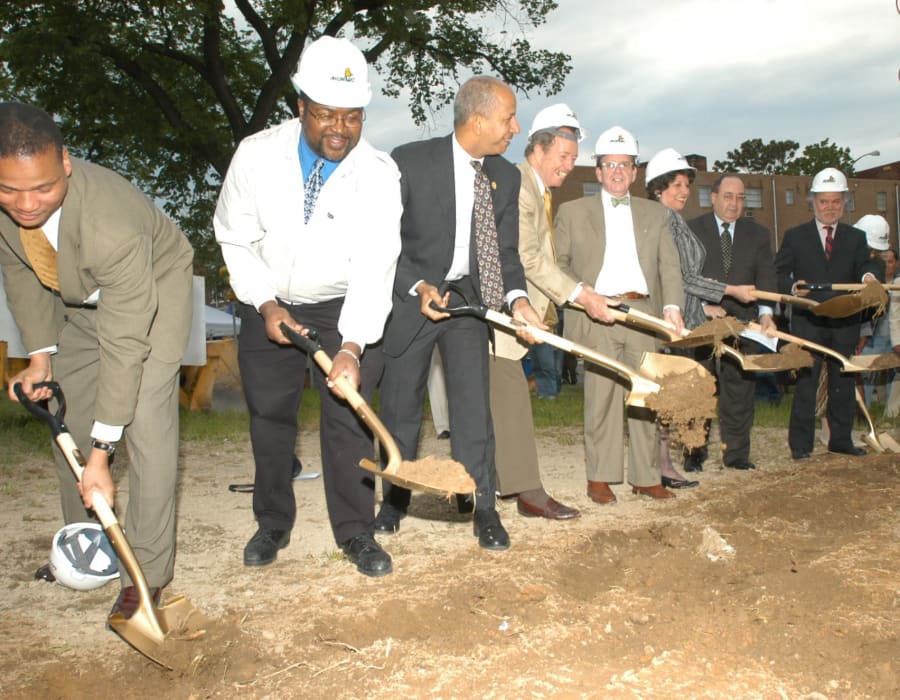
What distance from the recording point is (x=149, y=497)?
3705mm

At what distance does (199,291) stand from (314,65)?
5.29 meters

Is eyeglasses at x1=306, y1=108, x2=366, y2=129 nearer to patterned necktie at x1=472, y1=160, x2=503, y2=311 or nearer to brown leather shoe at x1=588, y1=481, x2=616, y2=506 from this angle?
patterned necktie at x1=472, y1=160, x2=503, y2=311

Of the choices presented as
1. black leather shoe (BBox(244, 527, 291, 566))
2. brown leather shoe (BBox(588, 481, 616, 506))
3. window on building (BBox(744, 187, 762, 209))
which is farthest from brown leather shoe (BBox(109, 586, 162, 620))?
window on building (BBox(744, 187, 762, 209))

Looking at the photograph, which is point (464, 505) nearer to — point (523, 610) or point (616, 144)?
point (523, 610)

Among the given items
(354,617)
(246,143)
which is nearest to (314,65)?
(246,143)

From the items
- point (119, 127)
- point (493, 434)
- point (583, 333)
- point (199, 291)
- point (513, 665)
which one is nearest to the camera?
point (513, 665)

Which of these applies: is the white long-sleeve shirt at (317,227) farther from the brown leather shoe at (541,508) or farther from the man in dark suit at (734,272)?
the man in dark suit at (734,272)

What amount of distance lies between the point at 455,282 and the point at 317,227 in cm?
108

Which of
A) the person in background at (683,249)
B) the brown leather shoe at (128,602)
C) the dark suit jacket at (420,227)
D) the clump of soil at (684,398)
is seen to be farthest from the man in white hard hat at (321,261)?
the person in background at (683,249)

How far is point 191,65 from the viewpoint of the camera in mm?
18188

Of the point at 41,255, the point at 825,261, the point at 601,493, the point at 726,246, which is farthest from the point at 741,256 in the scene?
the point at 41,255

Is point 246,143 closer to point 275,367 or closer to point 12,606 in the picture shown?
point 275,367

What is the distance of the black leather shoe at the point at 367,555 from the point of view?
13.9 feet

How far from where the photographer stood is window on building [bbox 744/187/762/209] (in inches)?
1934
